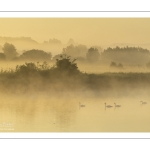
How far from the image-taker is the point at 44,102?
2082 mm

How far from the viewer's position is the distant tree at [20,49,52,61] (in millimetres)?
2092

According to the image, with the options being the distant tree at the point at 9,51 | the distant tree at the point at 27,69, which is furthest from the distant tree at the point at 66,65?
the distant tree at the point at 9,51

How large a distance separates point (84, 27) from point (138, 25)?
0.40 m

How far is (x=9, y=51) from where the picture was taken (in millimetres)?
2084

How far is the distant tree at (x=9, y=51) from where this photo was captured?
208 cm

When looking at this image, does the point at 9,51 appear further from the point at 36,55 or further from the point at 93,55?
the point at 93,55

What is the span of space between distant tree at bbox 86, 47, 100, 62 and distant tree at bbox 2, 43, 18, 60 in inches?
21.3

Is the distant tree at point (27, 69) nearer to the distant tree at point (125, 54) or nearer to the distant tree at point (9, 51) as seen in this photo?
the distant tree at point (9, 51)

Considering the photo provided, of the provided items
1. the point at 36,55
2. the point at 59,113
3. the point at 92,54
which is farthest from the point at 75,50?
the point at 59,113

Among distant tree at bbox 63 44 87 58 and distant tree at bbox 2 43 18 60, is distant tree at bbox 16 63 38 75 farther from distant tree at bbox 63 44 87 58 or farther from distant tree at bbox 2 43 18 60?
distant tree at bbox 63 44 87 58

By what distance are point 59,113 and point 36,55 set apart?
18.3 inches

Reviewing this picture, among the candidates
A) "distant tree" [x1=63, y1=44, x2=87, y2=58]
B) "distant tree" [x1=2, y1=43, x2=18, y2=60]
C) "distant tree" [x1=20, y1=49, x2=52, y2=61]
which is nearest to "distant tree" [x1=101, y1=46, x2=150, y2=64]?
"distant tree" [x1=63, y1=44, x2=87, y2=58]

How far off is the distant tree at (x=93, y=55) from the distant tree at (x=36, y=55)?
0.94 feet
